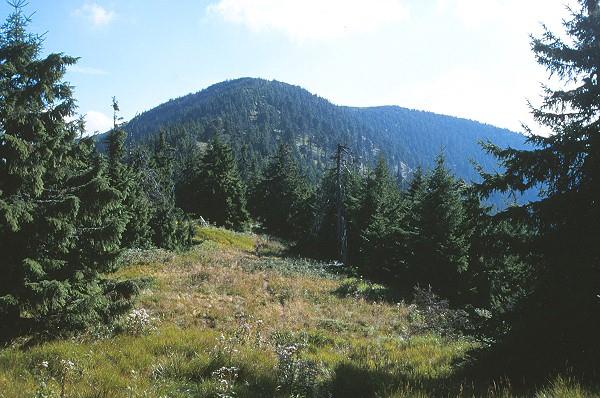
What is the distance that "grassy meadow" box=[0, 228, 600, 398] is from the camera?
20.9ft

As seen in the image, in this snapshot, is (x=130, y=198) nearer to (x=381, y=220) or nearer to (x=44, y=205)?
(x=381, y=220)

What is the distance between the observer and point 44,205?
30.8 ft

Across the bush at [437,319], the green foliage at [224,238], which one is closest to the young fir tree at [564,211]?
the bush at [437,319]

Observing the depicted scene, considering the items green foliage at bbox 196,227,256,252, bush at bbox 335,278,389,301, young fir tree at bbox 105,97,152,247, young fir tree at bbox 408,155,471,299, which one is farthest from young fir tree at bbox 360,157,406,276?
young fir tree at bbox 105,97,152,247

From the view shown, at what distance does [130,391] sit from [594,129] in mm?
9278

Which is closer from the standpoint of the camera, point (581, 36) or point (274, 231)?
point (581, 36)

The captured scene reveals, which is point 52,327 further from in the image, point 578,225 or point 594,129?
point 594,129

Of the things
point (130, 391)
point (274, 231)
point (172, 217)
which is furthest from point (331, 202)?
point (130, 391)

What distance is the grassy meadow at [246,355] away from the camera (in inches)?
251

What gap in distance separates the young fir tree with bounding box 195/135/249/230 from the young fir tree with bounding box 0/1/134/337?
144ft

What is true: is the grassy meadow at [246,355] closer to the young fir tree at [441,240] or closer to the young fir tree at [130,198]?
the young fir tree at [441,240]

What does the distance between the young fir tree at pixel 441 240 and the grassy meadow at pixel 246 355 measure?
7695 millimetres

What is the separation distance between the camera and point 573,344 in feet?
23.9

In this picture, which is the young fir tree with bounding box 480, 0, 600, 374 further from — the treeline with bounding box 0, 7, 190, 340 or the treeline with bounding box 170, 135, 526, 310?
A: the treeline with bounding box 0, 7, 190, 340
